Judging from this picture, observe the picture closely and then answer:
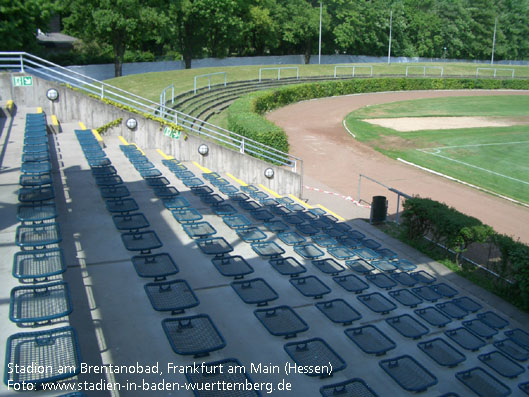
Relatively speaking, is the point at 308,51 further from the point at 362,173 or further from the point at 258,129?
the point at 258,129

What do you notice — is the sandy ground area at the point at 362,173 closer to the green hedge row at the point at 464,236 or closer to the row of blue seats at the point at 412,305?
the green hedge row at the point at 464,236

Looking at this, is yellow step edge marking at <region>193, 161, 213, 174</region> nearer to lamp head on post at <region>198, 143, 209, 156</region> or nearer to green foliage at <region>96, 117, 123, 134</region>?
lamp head on post at <region>198, 143, 209, 156</region>

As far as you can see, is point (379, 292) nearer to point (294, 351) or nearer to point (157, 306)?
point (294, 351)

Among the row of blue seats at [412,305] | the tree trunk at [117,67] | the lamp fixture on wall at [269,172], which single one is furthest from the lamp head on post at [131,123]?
the tree trunk at [117,67]

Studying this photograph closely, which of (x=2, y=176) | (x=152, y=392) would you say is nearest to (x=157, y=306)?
(x=152, y=392)

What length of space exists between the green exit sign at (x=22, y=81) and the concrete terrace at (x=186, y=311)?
819cm

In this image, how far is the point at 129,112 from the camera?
20.7 m

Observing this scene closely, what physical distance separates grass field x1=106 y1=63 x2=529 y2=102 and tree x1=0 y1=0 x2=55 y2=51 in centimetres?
636

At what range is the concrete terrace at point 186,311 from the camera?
6727mm

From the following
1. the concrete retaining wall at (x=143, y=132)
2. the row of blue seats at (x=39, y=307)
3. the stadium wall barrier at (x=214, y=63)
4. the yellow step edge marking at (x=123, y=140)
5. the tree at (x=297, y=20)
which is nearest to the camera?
the row of blue seats at (x=39, y=307)

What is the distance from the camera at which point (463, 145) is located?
3030 centimetres

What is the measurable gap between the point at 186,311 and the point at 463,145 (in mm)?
26168

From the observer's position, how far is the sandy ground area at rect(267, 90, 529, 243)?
19547 mm

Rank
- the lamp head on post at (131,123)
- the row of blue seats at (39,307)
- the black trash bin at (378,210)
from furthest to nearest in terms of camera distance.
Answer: the lamp head on post at (131,123) → the black trash bin at (378,210) → the row of blue seats at (39,307)
